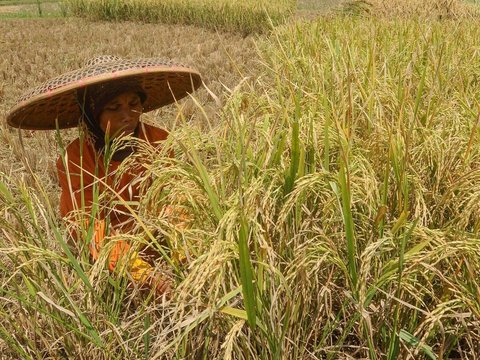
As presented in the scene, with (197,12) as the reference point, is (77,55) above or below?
below

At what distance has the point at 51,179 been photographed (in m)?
2.53

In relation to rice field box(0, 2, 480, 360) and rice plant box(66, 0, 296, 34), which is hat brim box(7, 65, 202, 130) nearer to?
rice field box(0, 2, 480, 360)

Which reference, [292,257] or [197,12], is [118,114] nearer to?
[292,257]

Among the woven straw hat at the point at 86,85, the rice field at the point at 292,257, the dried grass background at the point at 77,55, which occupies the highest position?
the woven straw hat at the point at 86,85

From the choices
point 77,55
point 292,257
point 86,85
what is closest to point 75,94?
point 86,85

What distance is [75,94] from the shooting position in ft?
5.05

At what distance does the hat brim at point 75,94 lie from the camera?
134 centimetres

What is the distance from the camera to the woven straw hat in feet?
4.41

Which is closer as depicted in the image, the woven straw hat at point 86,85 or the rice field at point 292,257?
the rice field at point 292,257

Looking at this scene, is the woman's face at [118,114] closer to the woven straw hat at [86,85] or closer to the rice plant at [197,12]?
the woven straw hat at [86,85]

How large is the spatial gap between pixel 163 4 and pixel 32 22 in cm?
281

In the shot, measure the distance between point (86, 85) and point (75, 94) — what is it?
0.22 meters

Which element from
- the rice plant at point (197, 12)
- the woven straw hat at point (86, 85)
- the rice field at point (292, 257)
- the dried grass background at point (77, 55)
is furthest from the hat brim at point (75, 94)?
the rice plant at point (197, 12)

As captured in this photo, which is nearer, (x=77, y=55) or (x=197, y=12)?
(x=77, y=55)
